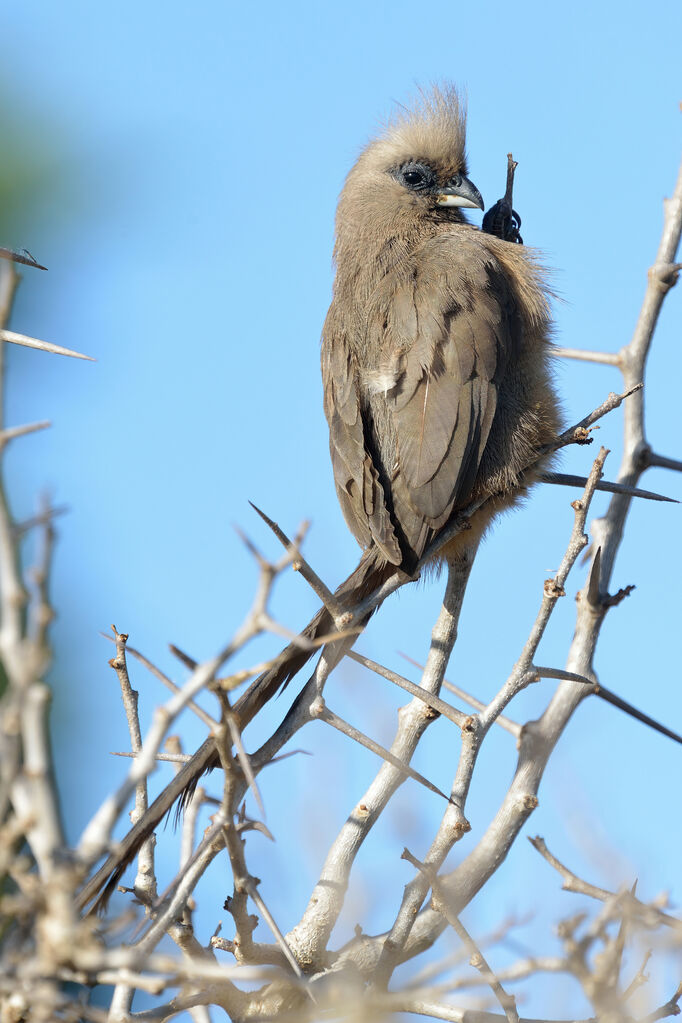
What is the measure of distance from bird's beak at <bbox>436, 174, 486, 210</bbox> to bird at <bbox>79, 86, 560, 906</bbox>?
233 mm

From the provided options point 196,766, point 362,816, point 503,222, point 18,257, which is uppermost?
point 503,222

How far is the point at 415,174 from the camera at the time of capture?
16.4 ft

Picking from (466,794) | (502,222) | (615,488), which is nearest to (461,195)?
(502,222)

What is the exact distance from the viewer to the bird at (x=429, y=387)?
365 centimetres

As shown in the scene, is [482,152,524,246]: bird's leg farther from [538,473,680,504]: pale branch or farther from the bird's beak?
[538,473,680,504]: pale branch

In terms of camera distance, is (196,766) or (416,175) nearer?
(196,766)

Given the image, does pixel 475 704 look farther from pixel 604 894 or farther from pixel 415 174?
pixel 415 174

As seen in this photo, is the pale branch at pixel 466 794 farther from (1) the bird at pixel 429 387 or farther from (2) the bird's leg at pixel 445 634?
(1) the bird at pixel 429 387

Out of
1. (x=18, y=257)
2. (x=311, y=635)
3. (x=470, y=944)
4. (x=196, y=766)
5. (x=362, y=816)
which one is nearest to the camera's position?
(x=470, y=944)

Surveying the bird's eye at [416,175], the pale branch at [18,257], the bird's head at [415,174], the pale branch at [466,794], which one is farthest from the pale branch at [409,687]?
the bird's eye at [416,175]

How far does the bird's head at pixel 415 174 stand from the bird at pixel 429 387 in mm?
208

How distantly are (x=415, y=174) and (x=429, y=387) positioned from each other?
62.1 inches

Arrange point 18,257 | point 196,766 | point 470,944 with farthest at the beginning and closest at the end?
point 196,766 → point 18,257 → point 470,944

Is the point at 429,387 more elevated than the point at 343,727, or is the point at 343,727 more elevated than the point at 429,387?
the point at 429,387
